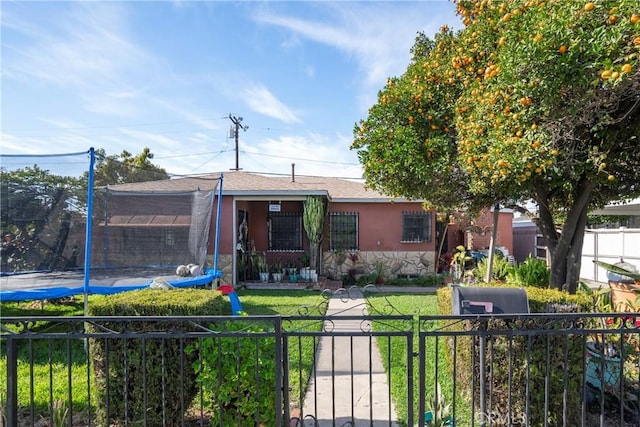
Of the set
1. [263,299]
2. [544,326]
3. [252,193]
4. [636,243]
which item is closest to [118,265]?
[263,299]

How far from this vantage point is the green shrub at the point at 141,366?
2752 mm

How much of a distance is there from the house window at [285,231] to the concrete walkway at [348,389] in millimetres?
6581

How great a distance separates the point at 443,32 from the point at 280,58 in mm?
4272

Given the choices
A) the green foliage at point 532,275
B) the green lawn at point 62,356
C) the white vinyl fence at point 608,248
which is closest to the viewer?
the green lawn at point 62,356

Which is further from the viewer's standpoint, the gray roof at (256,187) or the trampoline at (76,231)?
the gray roof at (256,187)

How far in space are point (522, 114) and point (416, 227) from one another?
8786 mm

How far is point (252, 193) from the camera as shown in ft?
32.9

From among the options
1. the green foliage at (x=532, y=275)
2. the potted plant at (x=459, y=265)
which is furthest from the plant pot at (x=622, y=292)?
the potted plant at (x=459, y=265)

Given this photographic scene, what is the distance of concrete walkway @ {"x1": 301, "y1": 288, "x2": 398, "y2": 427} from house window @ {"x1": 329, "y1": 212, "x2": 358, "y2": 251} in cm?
605

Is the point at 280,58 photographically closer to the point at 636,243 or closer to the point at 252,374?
the point at 252,374

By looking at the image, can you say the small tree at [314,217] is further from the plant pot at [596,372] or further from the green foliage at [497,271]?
the plant pot at [596,372]

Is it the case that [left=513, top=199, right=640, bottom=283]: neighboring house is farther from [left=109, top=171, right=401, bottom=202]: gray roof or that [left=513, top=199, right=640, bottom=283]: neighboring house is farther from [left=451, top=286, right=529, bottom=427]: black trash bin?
[left=451, top=286, right=529, bottom=427]: black trash bin

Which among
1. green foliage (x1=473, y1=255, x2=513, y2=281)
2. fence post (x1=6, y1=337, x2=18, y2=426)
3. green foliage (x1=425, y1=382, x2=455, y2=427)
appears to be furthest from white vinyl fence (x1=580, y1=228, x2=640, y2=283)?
fence post (x1=6, y1=337, x2=18, y2=426)

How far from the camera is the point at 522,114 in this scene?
2.84m
